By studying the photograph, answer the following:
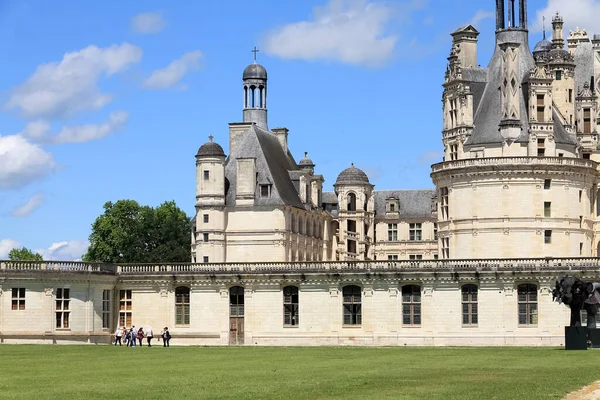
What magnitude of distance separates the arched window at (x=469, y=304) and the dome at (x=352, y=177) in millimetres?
39695

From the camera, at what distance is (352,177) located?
11025cm

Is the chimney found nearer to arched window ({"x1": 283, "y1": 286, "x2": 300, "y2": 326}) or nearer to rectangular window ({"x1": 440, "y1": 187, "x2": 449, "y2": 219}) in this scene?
rectangular window ({"x1": 440, "y1": 187, "x2": 449, "y2": 219})

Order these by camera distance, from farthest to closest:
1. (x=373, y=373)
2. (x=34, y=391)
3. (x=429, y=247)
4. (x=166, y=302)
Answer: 1. (x=429, y=247)
2. (x=166, y=302)
3. (x=373, y=373)
4. (x=34, y=391)

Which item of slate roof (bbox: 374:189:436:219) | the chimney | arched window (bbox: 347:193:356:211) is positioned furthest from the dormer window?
the chimney

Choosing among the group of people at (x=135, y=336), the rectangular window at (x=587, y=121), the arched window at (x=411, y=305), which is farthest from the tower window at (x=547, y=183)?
the group of people at (x=135, y=336)

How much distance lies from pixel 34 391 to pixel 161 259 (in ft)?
283

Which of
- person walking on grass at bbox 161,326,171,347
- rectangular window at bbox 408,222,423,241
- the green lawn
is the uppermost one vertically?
rectangular window at bbox 408,222,423,241

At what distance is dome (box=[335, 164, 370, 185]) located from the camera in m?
110

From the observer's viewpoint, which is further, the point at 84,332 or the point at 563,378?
the point at 84,332

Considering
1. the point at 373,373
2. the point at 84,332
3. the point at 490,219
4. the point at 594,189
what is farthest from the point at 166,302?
the point at 373,373

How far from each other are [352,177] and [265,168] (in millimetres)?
16316

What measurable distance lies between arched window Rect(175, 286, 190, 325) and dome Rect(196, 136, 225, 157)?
62.3 feet

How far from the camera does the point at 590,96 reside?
3511 inches

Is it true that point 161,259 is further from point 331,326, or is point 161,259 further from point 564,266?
point 564,266
